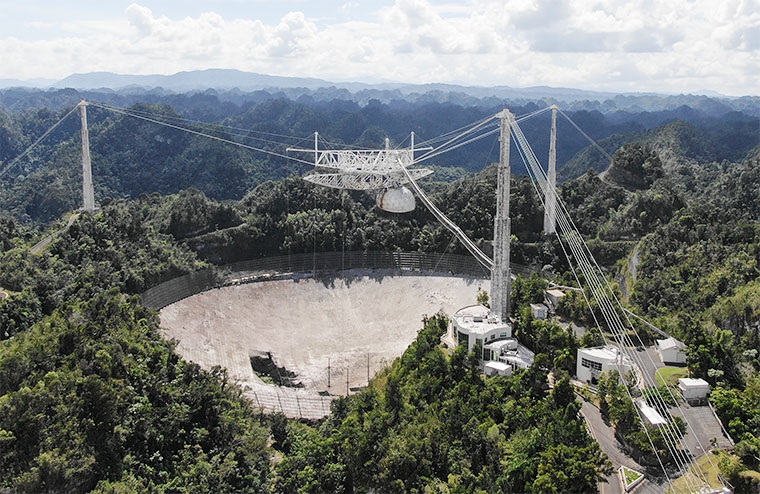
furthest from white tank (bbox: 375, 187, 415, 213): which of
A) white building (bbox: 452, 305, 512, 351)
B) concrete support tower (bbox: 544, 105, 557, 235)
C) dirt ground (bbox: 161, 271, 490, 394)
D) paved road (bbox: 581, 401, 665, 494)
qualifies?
paved road (bbox: 581, 401, 665, 494)

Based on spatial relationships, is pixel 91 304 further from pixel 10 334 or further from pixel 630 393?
pixel 630 393

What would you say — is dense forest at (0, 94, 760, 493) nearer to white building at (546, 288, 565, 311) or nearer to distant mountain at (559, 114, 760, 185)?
white building at (546, 288, 565, 311)

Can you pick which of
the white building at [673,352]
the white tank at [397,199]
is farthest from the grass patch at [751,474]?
the white tank at [397,199]

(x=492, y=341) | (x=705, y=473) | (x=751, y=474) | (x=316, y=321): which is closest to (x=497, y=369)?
(x=492, y=341)

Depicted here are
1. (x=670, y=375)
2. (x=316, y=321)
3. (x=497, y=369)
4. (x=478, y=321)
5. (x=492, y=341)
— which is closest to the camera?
(x=670, y=375)

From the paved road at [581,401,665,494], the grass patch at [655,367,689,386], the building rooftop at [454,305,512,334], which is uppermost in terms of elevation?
the building rooftop at [454,305,512,334]

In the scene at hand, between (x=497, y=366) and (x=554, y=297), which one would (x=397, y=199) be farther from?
(x=497, y=366)
